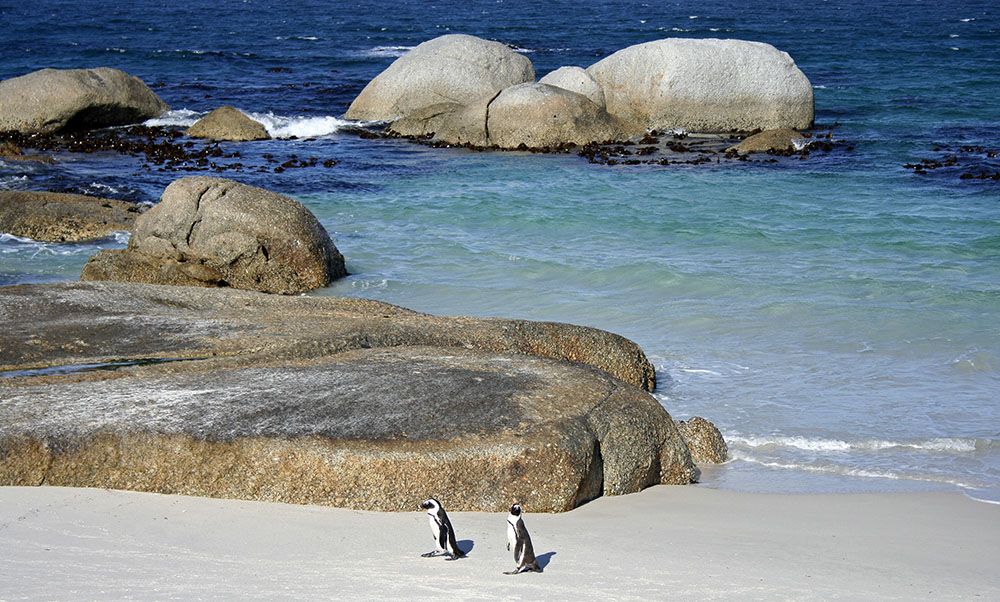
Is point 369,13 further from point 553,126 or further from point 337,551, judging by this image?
point 337,551

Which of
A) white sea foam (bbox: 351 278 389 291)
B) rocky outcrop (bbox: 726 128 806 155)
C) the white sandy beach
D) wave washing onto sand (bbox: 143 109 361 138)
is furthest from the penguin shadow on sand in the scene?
wave washing onto sand (bbox: 143 109 361 138)

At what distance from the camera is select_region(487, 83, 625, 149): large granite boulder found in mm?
23906

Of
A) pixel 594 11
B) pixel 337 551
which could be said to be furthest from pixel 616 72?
pixel 594 11

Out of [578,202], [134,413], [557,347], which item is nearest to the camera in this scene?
[134,413]

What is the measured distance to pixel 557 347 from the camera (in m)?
9.45

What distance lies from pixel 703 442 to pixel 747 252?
8.15 meters

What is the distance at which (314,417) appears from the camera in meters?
6.93

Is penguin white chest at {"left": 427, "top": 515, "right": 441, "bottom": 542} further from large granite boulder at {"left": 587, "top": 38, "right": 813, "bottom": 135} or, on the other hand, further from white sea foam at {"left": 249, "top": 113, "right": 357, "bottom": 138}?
white sea foam at {"left": 249, "top": 113, "right": 357, "bottom": 138}

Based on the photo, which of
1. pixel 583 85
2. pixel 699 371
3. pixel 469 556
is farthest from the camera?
pixel 583 85

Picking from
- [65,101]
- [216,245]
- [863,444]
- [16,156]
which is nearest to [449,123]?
[65,101]

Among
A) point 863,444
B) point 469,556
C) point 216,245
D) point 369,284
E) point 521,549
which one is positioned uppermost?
A: point 521,549

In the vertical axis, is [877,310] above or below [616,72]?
below

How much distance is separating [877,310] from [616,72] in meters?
13.0

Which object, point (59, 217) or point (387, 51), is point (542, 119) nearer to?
point (59, 217)
